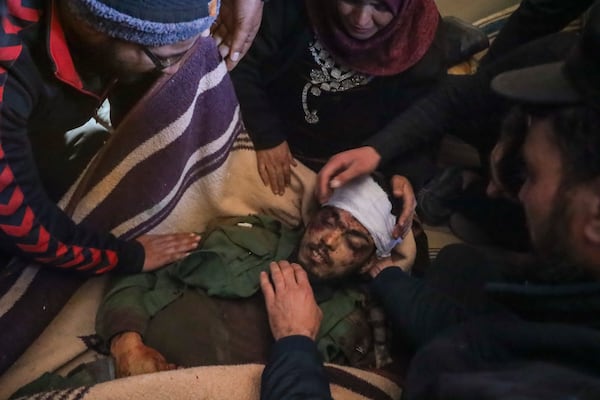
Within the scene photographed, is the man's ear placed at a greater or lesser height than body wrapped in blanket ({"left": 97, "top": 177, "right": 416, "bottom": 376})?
greater

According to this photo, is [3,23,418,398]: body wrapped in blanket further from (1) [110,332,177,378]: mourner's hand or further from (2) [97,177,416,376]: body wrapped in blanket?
(1) [110,332,177,378]: mourner's hand

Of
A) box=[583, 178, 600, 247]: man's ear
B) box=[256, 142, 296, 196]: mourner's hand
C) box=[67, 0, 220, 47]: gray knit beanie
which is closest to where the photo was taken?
box=[583, 178, 600, 247]: man's ear

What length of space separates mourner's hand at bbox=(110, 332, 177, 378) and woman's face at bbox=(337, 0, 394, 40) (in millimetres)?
784

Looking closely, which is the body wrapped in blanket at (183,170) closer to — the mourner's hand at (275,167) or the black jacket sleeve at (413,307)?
the mourner's hand at (275,167)

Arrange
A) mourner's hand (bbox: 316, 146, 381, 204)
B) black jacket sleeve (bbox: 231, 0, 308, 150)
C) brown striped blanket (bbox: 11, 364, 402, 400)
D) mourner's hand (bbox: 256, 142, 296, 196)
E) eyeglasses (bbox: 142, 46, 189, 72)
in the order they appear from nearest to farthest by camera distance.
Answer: eyeglasses (bbox: 142, 46, 189, 72) < brown striped blanket (bbox: 11, 364, 402, 400) < mourner's hand (bbox: 316, 146, 381, 204) < black jacket sleeve (bbox: 231, 0, 308, 150) < mourner's hand (bbox: 256, 142, 296, 196)

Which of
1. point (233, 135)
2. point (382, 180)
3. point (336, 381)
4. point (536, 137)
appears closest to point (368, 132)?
point (382, 180)

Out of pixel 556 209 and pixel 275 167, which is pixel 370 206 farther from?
Answer: pixel 556 209

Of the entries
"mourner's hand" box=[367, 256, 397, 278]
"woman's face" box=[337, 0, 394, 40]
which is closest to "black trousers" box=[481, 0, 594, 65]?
"woman's face" box=[337, 0, 394, 40]

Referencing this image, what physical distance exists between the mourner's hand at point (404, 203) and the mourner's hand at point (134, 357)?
554 mm

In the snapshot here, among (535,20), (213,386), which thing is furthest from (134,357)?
(535,20)

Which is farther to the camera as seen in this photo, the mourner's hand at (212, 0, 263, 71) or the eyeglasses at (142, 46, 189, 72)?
the mourner's hand at (212, 0, 263, 71)

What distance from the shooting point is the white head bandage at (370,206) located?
132cm

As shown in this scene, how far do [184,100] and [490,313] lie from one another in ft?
2.50

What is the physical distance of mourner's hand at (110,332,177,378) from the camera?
120 centimetres
